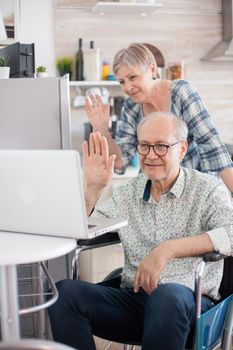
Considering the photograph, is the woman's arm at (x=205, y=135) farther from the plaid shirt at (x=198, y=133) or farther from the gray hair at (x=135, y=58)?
the gray hair at (x=135, y=58)

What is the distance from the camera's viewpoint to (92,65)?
413cm

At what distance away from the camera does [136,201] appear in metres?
1.98

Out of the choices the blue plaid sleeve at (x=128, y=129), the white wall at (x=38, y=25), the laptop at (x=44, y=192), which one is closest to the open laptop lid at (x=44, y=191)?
the laptop at (x=44, y=192)

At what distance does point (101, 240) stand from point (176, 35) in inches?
110

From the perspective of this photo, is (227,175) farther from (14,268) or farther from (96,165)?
(14,268)

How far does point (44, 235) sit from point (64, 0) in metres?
3.10

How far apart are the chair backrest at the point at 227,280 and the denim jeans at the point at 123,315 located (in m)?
0.15

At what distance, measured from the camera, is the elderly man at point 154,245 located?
1.67 metres

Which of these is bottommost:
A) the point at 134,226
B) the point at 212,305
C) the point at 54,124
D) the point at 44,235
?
the point at 212,305

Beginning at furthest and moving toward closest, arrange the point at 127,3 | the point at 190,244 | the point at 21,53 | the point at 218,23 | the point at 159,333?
the point at 218,23 → the point at 127,3 → the point at 21,53 → the point at 190,244 → the point at 159,333

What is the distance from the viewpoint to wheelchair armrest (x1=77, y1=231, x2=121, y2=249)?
1952 millimetres

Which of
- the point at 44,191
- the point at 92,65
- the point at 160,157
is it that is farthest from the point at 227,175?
the point at 92,65

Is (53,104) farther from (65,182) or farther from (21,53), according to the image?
(65,182)

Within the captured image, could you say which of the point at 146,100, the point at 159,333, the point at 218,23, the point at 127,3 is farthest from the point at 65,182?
the point at 218,23
